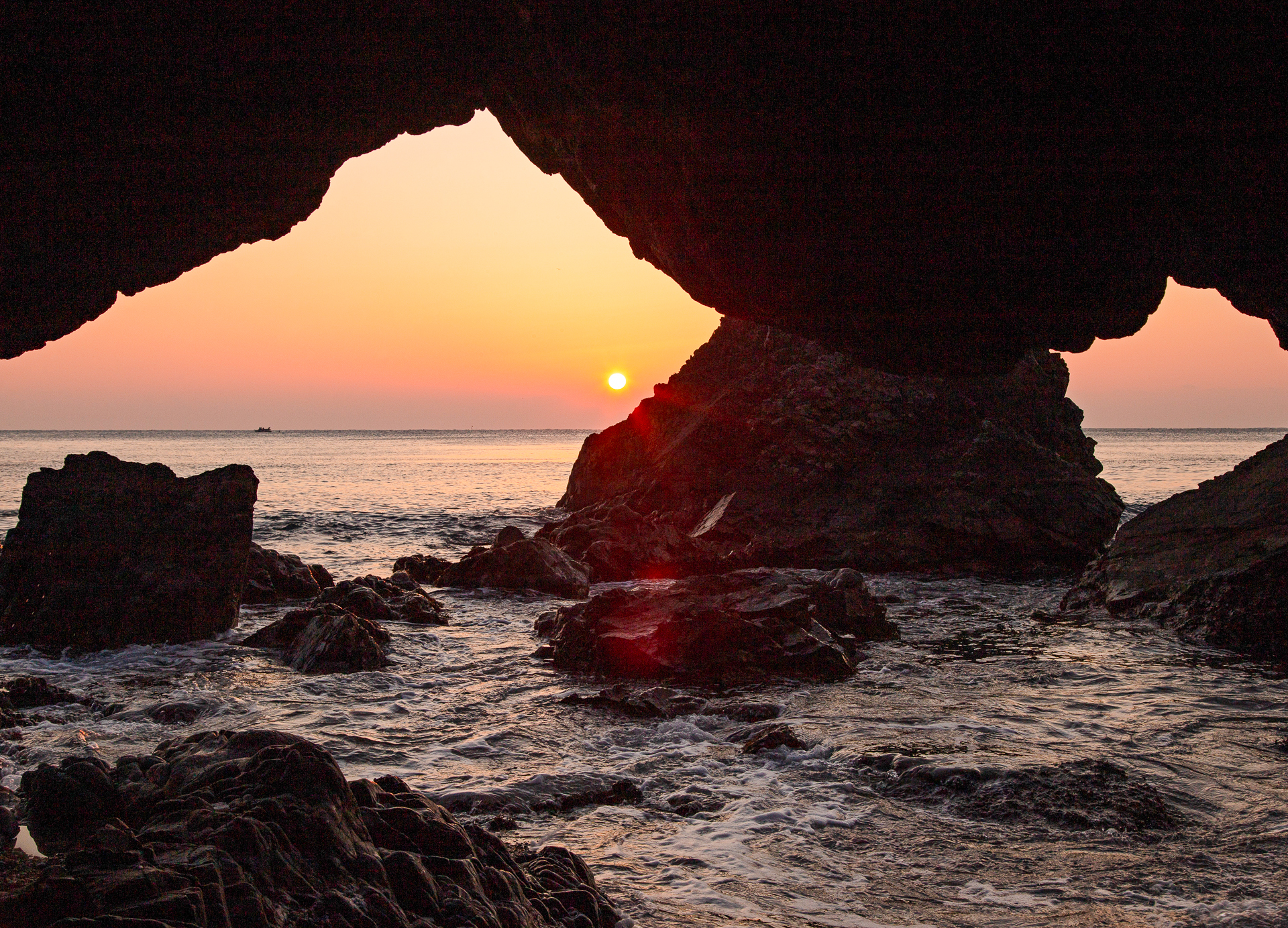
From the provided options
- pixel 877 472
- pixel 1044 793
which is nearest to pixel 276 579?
A: pixel 877 472

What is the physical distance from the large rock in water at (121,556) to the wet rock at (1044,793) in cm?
801

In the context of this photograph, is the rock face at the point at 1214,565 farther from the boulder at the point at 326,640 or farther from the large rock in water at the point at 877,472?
the boulder at the point at 326,640

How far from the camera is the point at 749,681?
7.95m

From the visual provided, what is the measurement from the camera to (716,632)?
837cm

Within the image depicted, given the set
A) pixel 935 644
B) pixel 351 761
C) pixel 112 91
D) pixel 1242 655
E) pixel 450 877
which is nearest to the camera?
pixel 450 877

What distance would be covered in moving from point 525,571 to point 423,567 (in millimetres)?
2457

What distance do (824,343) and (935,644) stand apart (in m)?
6.02

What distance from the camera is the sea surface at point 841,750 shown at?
405cm

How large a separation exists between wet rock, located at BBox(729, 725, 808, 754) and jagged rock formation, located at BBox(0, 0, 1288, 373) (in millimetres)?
2789

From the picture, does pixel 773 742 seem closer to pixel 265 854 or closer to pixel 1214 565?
pixel 265 854

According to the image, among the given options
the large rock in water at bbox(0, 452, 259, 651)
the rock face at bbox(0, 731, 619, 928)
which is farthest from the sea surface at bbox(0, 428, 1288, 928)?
the rock face at bbox(0, 731, 619, 928)

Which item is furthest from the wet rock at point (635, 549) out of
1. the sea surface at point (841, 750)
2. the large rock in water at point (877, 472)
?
the sea surface at point (841, 750)

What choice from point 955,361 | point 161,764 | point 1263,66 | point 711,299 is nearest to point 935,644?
point 955,361

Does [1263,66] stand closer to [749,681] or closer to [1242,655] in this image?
[749,681]
